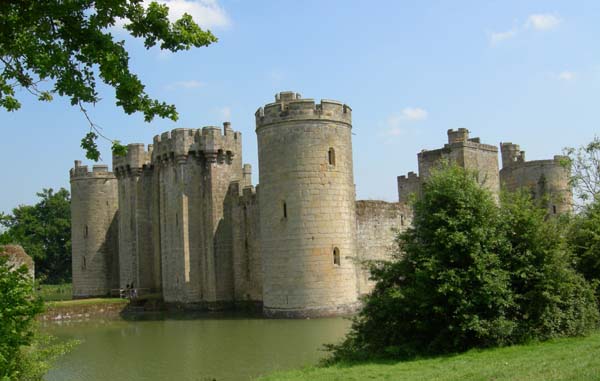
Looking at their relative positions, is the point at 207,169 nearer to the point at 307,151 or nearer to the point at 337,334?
the point at 307,151

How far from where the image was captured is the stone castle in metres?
25.5

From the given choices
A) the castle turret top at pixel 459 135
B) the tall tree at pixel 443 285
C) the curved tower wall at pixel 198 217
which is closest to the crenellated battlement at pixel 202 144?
the curved tower wall at pixel 198 217

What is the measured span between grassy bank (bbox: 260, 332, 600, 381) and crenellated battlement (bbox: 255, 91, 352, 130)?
1400 cm

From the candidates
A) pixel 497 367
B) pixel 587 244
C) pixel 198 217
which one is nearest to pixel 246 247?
pixel 198 217

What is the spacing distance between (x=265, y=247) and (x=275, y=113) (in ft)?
17.0

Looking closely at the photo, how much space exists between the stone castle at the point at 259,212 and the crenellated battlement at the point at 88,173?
2.4 inches

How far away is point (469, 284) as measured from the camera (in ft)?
46.1

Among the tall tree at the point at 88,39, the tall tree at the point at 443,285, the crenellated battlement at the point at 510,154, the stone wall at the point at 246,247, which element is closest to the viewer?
the tall tree at the point at 88,39

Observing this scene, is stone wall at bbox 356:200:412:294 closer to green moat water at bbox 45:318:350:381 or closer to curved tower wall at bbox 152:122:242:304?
green moat water at bbox 45:318:350:381

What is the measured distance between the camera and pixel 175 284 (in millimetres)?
32219

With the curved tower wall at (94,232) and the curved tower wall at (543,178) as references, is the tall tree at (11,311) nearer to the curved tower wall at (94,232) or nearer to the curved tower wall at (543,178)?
the curved tower wall at (543,178)

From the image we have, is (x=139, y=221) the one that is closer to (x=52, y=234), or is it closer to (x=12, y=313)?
(x=12, y=313)

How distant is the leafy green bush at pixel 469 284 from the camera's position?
13938 millimetres

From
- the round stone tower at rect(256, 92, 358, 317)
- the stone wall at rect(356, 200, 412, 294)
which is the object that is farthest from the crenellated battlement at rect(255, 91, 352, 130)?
the stone wall at rect(356, 200, 412, 294)
